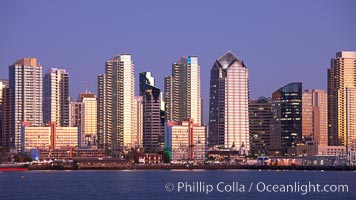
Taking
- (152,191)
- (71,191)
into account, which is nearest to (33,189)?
(71,191)

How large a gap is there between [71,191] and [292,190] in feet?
73.4

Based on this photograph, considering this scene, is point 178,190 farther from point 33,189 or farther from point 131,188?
point 33,189

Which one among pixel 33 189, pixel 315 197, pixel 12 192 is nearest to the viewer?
pixel 315 197

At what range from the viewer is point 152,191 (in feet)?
336

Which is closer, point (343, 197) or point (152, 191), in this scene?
point (343, 197)

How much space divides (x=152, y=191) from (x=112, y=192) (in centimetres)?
460

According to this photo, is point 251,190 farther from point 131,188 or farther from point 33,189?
point 33,189

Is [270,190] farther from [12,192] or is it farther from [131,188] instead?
[12,192]

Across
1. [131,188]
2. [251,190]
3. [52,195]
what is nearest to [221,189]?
[251,190]

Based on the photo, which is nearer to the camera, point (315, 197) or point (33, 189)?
point (315, 197)

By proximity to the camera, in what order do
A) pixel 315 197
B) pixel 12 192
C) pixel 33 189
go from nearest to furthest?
Answer: pixel 315 197, pixel 12 192, pixel 33 189

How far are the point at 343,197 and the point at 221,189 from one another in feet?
52.3

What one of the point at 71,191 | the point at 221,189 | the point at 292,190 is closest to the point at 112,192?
the point at 71,191

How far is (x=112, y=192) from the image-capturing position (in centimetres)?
10012
